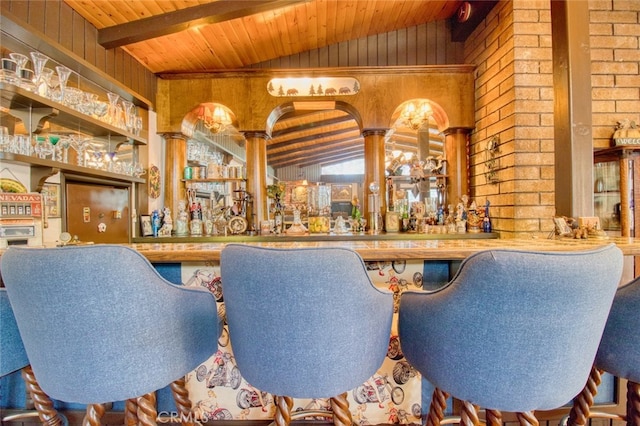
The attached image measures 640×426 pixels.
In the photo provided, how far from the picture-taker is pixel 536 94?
2.75m

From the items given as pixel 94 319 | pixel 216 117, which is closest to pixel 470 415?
pixel 94 319

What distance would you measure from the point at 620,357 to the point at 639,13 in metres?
3.38

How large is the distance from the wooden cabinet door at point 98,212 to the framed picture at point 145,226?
144 millimetres

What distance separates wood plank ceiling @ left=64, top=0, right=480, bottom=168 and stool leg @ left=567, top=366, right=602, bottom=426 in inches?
121

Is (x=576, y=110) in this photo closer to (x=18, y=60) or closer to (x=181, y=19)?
(x=181, y=19)

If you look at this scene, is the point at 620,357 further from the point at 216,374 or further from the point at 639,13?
the point at 639,13

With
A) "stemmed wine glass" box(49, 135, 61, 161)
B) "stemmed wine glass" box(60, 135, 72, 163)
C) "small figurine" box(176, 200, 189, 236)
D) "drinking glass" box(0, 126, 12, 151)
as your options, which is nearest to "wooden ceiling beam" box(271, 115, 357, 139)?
"small figurine" box(176, 200, 189, 236)

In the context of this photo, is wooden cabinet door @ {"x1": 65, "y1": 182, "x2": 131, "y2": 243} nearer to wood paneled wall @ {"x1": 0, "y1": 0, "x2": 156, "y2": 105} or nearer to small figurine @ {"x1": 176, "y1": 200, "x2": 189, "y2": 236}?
small figurine @ {"x1": 176, "y1": 200, "x2": 189, "y2": 236}

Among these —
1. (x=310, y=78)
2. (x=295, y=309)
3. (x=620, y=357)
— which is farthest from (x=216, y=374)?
(x=310, y=78)

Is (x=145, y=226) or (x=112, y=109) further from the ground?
(x=112, y=109)

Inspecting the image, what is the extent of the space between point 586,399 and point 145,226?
3515mm

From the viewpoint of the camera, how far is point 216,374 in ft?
5.40

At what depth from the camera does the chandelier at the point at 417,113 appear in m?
3.71

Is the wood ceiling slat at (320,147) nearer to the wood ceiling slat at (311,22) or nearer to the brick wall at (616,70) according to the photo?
→ the wood ceiling slat at (311,22)
